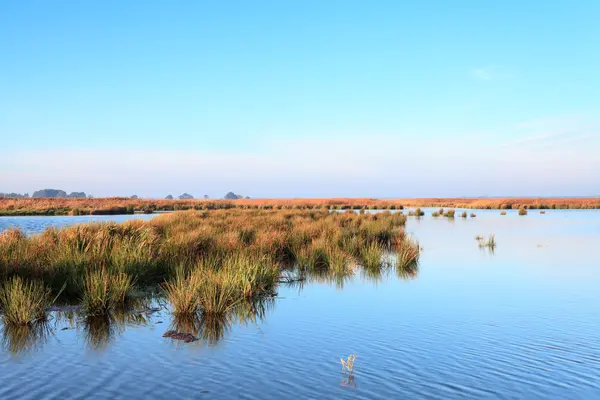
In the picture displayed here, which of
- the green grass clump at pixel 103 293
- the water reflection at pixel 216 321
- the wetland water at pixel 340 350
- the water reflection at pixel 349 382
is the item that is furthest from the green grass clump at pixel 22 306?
the water reflection at pixel 349 382

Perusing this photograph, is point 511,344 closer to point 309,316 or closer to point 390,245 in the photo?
point 309,316

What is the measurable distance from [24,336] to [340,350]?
4384 millimetres

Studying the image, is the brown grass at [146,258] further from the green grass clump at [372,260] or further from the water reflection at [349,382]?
the water reflection at [349,382]

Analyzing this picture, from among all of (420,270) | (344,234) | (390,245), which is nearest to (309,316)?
(420,270)

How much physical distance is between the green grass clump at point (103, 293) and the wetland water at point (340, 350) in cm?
33

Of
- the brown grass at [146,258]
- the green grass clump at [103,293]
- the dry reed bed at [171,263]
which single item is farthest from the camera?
the brown grass at [146,258]

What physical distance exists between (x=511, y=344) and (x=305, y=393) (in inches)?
129

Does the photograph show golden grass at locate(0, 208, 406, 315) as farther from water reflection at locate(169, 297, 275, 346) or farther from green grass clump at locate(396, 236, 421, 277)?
green grass clump at locate(396, 236, 421, 277)

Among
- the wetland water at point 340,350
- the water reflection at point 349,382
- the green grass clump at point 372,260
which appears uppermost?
the green grass clump at point 372,260

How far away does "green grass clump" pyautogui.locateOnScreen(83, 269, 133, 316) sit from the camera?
7.94 metres

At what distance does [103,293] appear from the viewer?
805cm

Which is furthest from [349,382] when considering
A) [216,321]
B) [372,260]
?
[372,260]

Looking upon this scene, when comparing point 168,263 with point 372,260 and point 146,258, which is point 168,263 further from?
point 372,260

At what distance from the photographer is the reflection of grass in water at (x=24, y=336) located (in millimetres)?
6130
